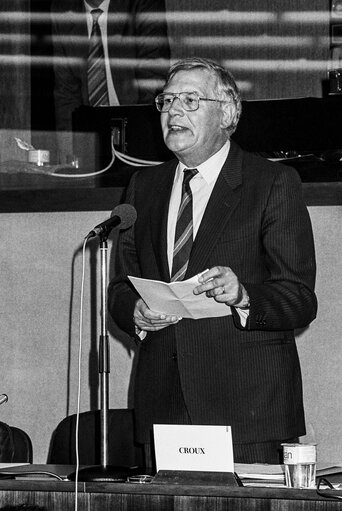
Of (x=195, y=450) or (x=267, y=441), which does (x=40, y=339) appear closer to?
(x=267, y=441)

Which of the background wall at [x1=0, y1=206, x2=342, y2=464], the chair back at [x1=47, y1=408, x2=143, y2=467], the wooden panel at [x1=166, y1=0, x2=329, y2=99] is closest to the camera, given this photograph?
the chair back at [x1=47, y1=408, x2=143, y2=467]

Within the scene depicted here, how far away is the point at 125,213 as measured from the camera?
2.56 meters

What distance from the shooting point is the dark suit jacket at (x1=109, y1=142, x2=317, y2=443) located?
2.76 m

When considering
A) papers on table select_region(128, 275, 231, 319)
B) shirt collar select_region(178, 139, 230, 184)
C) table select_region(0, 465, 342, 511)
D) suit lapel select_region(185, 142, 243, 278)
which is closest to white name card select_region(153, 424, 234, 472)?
table select_region(0, 465, 342, 511)

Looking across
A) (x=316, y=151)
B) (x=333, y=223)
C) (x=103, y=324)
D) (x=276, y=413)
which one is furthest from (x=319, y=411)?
(x=103, y=324)

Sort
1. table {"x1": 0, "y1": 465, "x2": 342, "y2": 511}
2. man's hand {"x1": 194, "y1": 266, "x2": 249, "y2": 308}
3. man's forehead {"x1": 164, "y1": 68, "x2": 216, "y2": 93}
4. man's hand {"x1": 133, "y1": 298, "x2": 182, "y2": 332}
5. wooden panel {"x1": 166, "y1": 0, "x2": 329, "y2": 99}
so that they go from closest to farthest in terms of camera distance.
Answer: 1. table {"x1": 0, "y1": 465, "x2": 342, "y2": 511}
2. man's hand {"x1": 194, "y1": 266, "x2": 249, "y2": 308}
3. man's hand {"x1": 133, "y1": 298, "x2": 182, "y2": 332}
4. man's forehead {"x1": 164, "y1": 68, "x2": 216, "y2": 93}
5. wooden panel {"x1": 166, "y1": 0, "x2": 329, "y2": 99}

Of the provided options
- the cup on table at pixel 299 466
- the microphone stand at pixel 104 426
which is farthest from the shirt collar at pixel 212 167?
the cup on table at pixel 299 466

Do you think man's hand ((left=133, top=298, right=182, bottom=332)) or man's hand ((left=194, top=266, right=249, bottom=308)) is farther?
man's hand ((left=133, top=298, right=182, bottom=332))

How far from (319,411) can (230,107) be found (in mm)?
1590

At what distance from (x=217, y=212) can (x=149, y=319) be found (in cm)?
40

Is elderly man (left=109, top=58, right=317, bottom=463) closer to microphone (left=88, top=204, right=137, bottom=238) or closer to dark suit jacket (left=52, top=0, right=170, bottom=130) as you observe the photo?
microphone (left=88, top=204, right=137, bottom=238)

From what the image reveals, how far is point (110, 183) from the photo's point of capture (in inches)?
177

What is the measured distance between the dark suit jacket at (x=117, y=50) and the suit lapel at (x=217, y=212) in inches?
68.7

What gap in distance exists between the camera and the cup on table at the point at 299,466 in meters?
2.18
